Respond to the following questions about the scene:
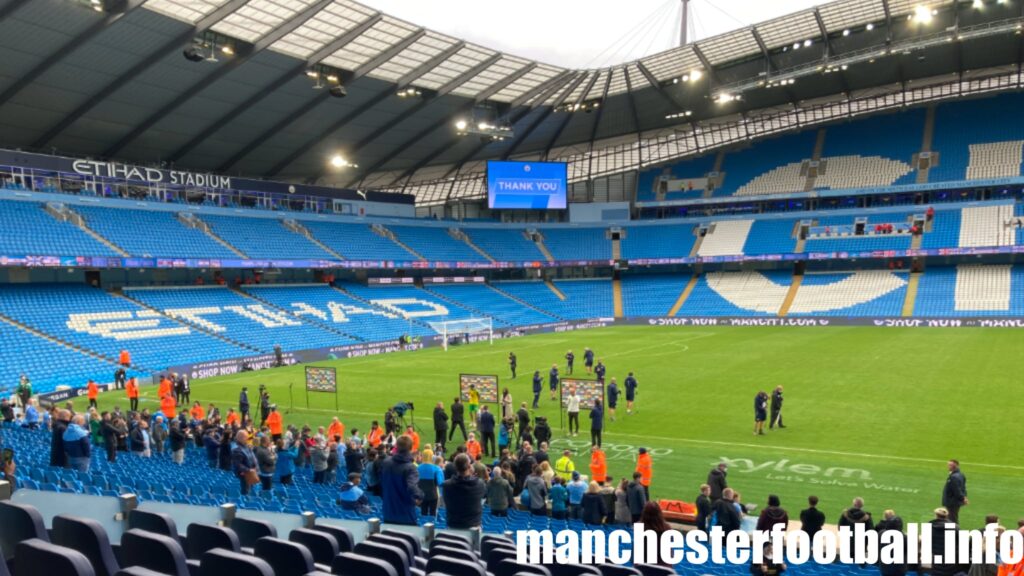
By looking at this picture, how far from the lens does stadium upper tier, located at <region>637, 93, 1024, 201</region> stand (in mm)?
65438

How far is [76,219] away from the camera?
45.4 m

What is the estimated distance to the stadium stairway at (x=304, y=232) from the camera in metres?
58.3

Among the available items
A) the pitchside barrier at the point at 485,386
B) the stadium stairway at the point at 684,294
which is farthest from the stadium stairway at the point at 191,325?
the stadium stairway at the point at 684,294

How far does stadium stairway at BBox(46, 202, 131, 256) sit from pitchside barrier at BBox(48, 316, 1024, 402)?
39.6 feet

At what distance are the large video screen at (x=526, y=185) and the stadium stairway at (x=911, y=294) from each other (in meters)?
30.8

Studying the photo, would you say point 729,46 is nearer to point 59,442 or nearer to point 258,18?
point 258,18

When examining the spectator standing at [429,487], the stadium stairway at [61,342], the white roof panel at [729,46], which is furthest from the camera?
the white roof panel at [729,46]

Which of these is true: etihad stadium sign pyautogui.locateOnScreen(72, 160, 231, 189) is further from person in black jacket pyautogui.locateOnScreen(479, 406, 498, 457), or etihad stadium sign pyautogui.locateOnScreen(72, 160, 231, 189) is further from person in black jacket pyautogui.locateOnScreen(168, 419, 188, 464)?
person in black jacket pyautogui.locateOnScreen(479, 406, 498, 457)

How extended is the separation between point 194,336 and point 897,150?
64511 millimetres

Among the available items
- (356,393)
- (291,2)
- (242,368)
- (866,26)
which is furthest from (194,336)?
(866,26)

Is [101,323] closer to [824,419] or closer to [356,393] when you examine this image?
[356,393]

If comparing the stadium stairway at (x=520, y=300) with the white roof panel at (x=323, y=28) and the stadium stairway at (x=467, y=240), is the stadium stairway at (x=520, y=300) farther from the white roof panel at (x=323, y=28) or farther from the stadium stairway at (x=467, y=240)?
the white roof panel at (x=323, y=28)

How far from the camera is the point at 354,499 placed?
36.8 ft

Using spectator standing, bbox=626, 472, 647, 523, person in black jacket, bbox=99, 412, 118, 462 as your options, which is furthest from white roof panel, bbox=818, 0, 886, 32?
person in black jacket, bbox=99, 412, 118, 462
